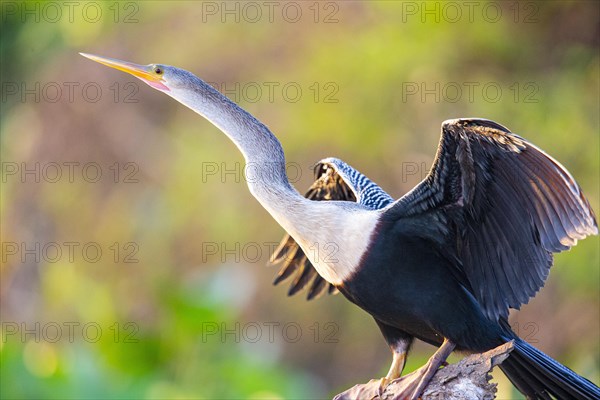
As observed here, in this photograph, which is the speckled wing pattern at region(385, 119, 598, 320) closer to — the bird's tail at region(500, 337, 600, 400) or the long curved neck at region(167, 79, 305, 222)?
the bird's tail at region(500, 337, 600, 400)

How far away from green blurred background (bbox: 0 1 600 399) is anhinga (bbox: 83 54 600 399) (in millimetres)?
3115

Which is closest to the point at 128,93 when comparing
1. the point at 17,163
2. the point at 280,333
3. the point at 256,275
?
the point at 17,163

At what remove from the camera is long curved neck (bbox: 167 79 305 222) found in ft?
12.6

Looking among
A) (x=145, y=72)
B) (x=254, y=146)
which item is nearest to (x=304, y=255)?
(x=254, y=146)

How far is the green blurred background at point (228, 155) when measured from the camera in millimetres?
7367

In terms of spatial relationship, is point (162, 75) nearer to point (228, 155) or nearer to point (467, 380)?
point (467, 380)

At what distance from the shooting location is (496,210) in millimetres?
3645

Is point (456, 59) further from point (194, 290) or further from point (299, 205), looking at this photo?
point (299, 205)

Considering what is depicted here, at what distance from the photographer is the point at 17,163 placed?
36.2 ft

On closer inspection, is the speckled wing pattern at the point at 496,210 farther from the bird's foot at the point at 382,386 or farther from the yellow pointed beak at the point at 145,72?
the yellow pointed beak at the point at 145,72

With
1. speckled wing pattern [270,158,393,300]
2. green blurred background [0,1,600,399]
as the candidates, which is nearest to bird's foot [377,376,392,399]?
speckled wing pattern [270,158,393,300]

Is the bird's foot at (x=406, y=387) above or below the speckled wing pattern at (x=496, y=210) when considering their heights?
below

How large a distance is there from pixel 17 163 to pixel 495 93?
18.8 feet

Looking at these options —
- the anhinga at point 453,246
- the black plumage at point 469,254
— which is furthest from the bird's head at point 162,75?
the black plumage at point 469,254
